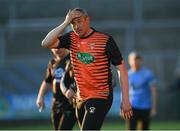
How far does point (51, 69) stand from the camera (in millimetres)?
11766

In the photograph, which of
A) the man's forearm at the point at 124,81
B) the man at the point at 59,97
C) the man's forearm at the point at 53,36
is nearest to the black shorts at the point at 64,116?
the man at the point at 59,97

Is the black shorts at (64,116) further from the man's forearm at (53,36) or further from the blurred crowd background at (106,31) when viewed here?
the blurred crowd background at (106,31)

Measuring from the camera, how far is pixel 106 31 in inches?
915

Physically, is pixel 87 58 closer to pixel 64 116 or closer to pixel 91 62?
pixel 91 62

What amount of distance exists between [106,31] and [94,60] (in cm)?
1434

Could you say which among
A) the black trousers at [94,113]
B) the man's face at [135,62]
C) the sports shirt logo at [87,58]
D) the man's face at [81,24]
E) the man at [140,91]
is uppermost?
the man's face at [81,24]

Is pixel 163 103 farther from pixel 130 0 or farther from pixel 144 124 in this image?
pixel 144 124

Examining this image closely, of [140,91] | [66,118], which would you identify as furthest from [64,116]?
[140,91]

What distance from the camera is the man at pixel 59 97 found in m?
11.4

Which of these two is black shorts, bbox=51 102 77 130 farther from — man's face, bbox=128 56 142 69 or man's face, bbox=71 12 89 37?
man's face, bbox=128 56 142 69

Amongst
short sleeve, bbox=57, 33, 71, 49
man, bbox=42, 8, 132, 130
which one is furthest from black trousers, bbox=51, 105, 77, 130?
short sleeve, bbox=57, 33, 71, 49

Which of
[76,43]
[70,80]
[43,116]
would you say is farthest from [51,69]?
[43,116]

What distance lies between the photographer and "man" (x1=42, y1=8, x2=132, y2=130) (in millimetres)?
8828

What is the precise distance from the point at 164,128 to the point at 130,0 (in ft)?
19.8
